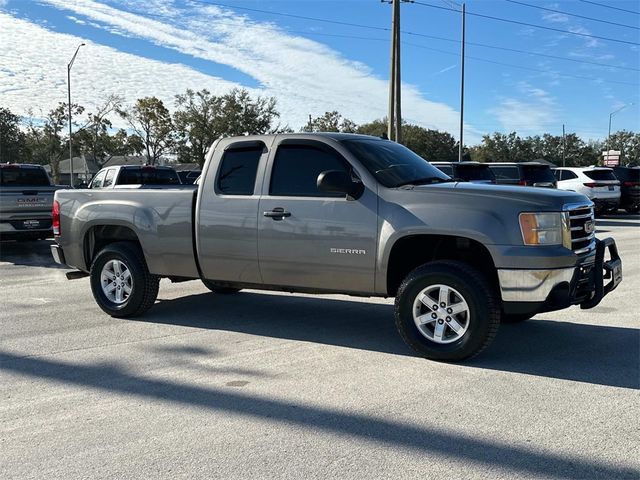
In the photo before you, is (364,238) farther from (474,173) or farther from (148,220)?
(474,173)

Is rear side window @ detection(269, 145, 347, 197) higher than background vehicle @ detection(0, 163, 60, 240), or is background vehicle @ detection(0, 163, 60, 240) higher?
rear side window @ detection(269, 145, 347, 197)

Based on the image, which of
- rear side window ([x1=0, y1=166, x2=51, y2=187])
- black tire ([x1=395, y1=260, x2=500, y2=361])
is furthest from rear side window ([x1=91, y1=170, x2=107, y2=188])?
black tire ([x1=395, y1=260, x2=500, y2=361])

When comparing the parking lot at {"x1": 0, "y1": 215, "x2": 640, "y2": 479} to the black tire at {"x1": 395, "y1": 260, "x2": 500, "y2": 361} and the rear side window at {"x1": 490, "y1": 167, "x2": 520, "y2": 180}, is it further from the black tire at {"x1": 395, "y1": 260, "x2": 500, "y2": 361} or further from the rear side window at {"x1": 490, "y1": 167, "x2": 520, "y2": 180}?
the rear side window at {"x1": 490, "y1": 167, "x2": 520, "y2": 180}

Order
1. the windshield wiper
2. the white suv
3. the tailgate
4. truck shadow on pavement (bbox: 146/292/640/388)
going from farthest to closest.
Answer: the white suv → the tailgate → the windshield wiper → truck shadow on pavement (bbox: 146/292/640/388)

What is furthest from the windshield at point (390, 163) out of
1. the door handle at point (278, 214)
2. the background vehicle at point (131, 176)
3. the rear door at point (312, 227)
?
the background vehicle at point (131, 176)

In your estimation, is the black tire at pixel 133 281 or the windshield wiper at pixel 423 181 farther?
the black tire at pixel 133 281

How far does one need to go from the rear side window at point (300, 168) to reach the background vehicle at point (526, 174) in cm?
1468

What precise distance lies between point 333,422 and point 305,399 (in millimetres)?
449

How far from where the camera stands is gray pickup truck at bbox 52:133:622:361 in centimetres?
494

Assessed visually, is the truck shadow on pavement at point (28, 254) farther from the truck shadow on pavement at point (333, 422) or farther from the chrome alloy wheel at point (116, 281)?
the truck shadow on pavement at point (333, 422)

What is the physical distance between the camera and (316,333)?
6262 mm

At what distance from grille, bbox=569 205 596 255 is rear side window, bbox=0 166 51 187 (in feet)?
38.5

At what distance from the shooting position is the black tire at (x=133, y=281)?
6.78 metres

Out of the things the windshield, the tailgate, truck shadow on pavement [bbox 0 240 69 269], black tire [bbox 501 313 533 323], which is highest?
the windshield
